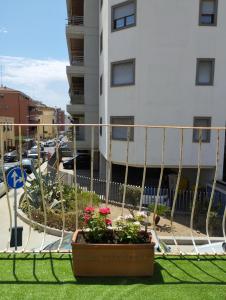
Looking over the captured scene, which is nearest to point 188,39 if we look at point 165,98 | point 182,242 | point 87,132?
point 165,98

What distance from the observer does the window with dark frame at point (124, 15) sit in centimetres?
1497

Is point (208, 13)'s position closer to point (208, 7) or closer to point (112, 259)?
point (208, 7)

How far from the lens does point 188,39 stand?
1448 centimetres

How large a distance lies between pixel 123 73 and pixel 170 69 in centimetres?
236

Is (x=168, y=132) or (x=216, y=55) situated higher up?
(x=216, y=55)

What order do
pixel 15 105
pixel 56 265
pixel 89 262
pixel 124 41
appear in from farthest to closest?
pixel 15 105
pixel 124 41
pixel 56 265
pixel 89 262

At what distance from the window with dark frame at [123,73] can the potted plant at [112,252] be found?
40.6ft

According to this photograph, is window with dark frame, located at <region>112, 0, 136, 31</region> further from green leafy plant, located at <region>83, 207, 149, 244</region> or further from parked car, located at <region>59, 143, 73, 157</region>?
green leafy plant, located at <region>83, 207, 149, 244</region>

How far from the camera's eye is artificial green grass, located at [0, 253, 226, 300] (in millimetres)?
3211

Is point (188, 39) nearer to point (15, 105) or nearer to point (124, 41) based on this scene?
point (124, 41)

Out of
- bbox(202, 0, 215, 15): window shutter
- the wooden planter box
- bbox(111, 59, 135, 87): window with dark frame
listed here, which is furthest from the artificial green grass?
bbox(202, 0, 215, 15): window shutter

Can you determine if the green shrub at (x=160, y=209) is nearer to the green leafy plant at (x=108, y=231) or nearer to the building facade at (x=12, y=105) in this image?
the green leafy plant at (x=108, y=231)

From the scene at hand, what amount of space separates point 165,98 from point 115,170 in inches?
319

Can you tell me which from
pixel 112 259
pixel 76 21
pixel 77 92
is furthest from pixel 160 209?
pixel 77 92
